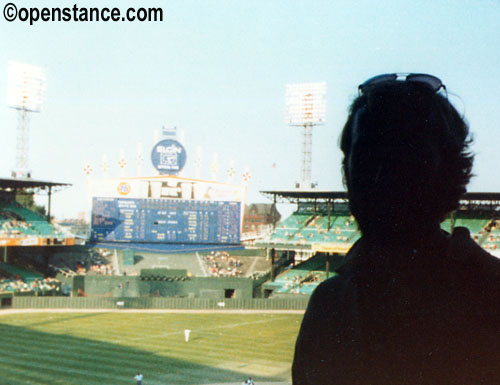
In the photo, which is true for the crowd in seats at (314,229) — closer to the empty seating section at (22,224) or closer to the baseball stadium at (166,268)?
the baseball stadium at (166,268)

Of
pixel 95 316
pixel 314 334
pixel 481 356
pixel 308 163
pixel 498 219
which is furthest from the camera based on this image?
pixel 308 163

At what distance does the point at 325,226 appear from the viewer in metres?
49.9

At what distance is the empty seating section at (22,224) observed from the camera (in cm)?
4541

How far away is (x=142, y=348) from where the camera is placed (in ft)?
89.9

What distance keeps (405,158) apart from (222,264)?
50872mm

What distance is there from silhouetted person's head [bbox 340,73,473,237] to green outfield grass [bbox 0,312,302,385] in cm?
2126

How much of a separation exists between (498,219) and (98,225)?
3068 cm

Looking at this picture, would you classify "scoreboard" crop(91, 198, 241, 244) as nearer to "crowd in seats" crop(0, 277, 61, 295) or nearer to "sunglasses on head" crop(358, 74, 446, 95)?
"crowd in seats" crop(0, 277, 61, 295)

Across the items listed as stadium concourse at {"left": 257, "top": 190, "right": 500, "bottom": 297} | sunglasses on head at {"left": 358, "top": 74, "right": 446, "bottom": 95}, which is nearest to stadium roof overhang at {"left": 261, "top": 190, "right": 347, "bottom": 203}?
stadium concourse at {"left": 257, "top": 190, "right": 500, "bottom": 297}

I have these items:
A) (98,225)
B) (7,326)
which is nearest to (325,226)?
(98,225)

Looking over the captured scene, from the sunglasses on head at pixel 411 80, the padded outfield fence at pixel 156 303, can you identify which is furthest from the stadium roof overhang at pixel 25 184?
the sunglasses on head at pixel 411 80

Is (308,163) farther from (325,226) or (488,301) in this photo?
(488,301)

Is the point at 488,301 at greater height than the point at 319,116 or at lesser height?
lesser

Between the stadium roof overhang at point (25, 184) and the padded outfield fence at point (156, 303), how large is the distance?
468 inches
